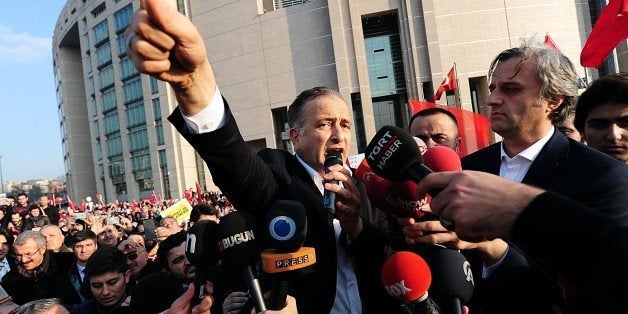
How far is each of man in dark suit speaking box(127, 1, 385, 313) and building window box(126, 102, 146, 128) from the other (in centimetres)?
4043

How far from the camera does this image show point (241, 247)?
4.70 feet

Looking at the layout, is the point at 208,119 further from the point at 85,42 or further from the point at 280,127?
the point at 85,42

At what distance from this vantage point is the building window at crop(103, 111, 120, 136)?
4372cm

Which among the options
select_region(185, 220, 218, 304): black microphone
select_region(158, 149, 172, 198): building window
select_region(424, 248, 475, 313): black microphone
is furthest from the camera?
select_region(158, 149, 172, 198): building window

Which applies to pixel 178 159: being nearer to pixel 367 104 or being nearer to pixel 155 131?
pixel 155 131

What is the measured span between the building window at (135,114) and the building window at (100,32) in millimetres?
7541

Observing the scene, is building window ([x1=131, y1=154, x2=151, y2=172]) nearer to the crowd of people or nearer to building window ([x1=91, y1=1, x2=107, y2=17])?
building window ([x1=91, y1=1, x2=107, y2=17])

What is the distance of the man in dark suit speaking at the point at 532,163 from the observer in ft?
5.48

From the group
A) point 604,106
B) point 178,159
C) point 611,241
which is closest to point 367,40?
point 178,159

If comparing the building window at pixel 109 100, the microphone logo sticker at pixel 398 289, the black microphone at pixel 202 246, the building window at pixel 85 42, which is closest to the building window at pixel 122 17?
the building window at pixel 109 100

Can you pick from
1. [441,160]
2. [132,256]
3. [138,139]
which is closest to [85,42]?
[138,139]

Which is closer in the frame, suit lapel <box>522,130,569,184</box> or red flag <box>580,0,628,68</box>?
suit lapel <box>522,130,569,184</box>

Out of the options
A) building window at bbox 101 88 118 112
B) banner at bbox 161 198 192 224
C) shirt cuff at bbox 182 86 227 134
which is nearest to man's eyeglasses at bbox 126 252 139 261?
banner at bbox 161 198 192 224

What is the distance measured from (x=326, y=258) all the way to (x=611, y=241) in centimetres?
113
